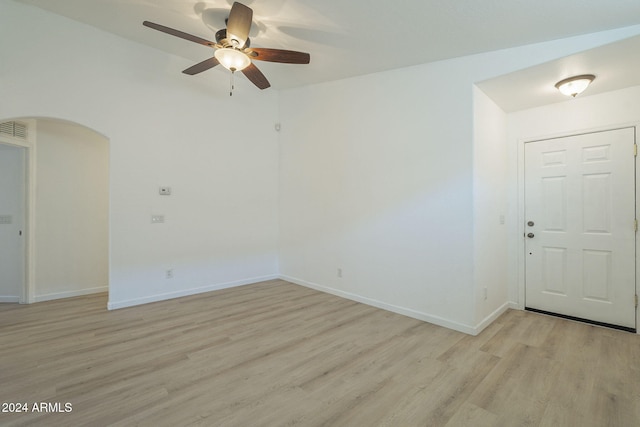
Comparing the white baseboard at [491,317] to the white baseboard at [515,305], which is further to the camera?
the white baseboard at [515,305]

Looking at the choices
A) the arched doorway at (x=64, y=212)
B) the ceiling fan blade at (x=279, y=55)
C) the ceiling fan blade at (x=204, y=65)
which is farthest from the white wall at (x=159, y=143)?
the ceiling fan blade at (x=279, y=55)

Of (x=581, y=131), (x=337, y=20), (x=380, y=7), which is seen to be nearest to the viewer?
(x=380, y=7)

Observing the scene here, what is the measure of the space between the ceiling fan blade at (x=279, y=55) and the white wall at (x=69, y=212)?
3065mm

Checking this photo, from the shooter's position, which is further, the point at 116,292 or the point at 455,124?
the point at 116,292

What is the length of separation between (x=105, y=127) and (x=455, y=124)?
4102mm

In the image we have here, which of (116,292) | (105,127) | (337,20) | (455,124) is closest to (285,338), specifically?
(116,292)

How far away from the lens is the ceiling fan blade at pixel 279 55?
2547mm

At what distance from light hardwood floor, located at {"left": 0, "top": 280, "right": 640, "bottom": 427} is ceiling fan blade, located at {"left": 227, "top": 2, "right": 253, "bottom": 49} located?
2776mm

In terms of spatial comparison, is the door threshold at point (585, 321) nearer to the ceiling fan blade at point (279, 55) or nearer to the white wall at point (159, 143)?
the white wall at point (159, 143)

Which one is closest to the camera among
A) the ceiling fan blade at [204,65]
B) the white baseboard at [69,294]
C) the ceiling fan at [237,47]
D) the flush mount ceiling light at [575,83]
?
the ceiling fan at [237,47]

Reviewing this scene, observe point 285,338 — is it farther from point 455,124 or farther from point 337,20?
point 337,20

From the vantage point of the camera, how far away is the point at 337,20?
8.35 feet

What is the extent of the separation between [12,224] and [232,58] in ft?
13.1

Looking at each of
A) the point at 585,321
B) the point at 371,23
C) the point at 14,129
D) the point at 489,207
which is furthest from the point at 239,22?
the point at 585,321
